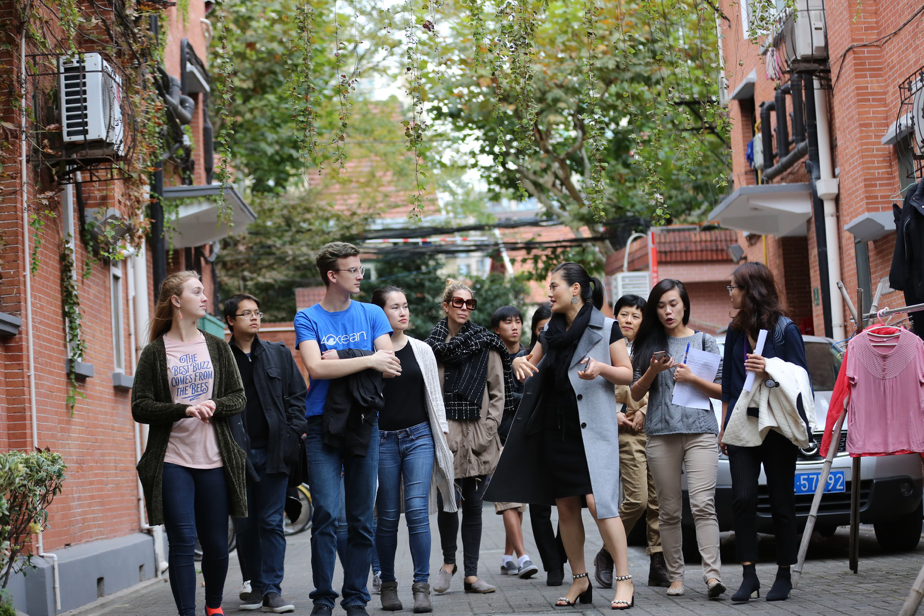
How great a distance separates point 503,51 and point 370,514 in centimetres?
302

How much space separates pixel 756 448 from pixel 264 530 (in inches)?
140

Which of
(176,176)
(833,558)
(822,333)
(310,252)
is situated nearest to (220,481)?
(833,558)

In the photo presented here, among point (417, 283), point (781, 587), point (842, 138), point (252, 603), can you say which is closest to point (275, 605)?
point (252, 603)


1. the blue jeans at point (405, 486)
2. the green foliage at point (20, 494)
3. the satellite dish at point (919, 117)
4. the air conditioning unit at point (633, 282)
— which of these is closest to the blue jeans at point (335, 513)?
the blue jeans at point (405, 486)

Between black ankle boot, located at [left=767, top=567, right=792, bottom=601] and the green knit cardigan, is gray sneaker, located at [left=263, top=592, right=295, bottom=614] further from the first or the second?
black ankle boot, located at [left=767, top=567, right=792, bottom=601]

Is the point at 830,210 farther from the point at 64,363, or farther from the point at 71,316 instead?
the point at 64,363

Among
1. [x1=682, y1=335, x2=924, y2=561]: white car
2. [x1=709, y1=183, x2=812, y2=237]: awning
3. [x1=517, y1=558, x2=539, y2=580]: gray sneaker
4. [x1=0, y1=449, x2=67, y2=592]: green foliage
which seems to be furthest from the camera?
[x1=709, y1=183, x2=812, y2=237]: awning

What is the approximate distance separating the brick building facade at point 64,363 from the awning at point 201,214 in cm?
129

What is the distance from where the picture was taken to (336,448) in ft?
21.1

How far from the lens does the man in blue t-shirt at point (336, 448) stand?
251 inches

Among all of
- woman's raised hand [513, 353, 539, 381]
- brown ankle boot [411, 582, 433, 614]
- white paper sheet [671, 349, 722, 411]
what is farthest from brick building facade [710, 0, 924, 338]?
brown ankle boot [411, 582, 433, 614]

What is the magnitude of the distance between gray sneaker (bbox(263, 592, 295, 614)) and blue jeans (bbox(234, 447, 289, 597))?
2.7 inches

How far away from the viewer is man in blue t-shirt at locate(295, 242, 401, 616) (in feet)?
20.9

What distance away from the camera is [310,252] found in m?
28.5
